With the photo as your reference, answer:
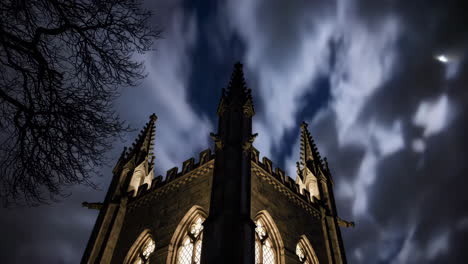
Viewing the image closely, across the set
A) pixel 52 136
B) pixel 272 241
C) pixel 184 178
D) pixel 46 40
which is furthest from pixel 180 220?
pixel 46 40

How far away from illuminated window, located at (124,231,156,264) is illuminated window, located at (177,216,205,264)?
1.28 m

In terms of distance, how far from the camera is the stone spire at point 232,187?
7.60m

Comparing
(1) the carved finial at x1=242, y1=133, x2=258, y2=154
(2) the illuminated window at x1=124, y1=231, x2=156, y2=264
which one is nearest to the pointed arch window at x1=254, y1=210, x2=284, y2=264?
(1) the carved finial at x1=242, y1=133, x2=258, y2=154

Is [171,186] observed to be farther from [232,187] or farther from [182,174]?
[232,187]

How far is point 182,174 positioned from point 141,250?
303 cm

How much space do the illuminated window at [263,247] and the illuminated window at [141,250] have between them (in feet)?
11.6

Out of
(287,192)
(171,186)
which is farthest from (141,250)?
(287,192)

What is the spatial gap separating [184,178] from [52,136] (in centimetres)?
772

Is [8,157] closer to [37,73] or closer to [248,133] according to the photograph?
[37,73]

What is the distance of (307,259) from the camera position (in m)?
12.5

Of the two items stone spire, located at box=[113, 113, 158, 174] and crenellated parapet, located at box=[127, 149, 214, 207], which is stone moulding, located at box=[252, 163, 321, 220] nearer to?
crenellated parapet, located at box=[127, 149, 214, 207]

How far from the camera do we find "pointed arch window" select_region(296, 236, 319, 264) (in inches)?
488

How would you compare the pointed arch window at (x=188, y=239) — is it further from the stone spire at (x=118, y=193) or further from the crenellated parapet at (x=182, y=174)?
the stone spire at (x=118, y=193)

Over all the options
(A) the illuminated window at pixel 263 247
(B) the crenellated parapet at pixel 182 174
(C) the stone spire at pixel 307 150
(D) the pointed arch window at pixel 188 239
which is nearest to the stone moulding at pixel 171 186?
(B) the crenellated parapet at pixel 182 174
